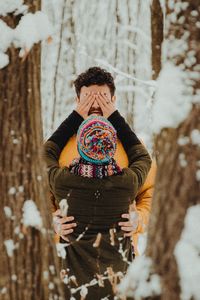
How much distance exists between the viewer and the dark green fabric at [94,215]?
2648 millimetres

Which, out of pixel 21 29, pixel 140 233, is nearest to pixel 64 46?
pixel 140 233

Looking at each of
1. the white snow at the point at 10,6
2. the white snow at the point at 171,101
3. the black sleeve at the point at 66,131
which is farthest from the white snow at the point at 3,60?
the black sleeve at the point at 66,131

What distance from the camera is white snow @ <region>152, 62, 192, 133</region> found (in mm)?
1604

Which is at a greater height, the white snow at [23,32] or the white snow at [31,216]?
the white snow at [23,32]

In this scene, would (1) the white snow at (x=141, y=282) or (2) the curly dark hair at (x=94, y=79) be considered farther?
(2) the curly dark hair at (x=94, y=79)

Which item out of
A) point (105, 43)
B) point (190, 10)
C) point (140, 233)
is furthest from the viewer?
point (105, 43)

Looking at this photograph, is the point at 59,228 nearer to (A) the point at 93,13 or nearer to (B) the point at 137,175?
(B) the point at 137,175

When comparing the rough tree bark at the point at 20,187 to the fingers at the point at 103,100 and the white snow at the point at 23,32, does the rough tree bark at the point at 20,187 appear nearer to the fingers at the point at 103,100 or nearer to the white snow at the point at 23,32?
the white snow at the point at 23,32

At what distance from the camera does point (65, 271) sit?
274 cm

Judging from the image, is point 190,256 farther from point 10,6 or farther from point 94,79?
point 94,79

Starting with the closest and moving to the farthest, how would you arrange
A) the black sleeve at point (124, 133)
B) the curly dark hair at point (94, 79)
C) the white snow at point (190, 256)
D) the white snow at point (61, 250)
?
the white snow at point (190, 256) → the white snow at point (61, 250) → the black sleeve at point (124, 133) → the curly dark hair at point (94, 79)

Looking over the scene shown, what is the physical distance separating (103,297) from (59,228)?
412 millimetres

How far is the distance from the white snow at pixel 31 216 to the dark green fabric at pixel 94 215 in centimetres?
71

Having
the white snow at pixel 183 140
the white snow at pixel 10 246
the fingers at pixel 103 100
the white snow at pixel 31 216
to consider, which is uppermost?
the fingers at pixel 103 100
